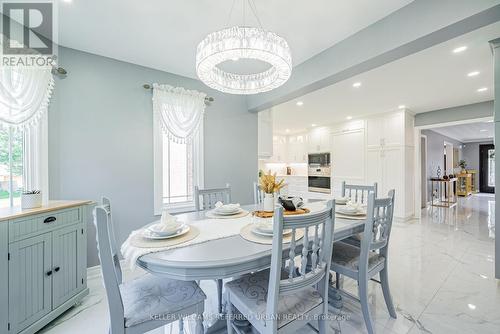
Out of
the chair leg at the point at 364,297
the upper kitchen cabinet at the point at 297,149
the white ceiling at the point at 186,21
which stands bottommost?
the chair leg at the point at 364,297

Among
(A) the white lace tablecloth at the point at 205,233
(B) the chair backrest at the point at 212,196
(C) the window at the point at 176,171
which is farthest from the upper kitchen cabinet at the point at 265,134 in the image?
(A) the white lace tablecloth at the point at 205,233

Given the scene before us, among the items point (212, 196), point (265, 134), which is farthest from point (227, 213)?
point (265, 134)

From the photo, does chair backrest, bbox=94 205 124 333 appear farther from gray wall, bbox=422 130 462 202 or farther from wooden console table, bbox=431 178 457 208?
wooden console table, bbox=431 178 457 208

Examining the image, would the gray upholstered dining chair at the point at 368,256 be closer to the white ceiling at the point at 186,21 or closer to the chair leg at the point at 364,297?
the chair leg at the point at 364,297

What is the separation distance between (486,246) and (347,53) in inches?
144

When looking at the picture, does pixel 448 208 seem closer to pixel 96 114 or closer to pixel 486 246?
pixel 486 246

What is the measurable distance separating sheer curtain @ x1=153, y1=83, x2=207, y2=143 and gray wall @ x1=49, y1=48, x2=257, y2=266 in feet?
0.50

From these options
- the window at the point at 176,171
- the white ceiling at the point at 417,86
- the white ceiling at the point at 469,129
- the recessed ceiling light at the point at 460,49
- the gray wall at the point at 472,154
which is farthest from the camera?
the gray wall at the point at 472,154

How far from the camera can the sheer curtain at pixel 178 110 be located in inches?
107

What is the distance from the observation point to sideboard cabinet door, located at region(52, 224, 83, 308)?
1637 mm

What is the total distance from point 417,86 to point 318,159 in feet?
10.9

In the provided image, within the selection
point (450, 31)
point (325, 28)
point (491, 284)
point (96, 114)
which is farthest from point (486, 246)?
point (96, 114)

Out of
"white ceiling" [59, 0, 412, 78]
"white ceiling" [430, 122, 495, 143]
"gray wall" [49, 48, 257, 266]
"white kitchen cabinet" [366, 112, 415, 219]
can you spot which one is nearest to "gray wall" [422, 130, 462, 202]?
"white ceiling" [430, 122, 495, 143]

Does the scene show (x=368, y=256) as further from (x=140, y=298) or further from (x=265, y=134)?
(x=265, y=134)
